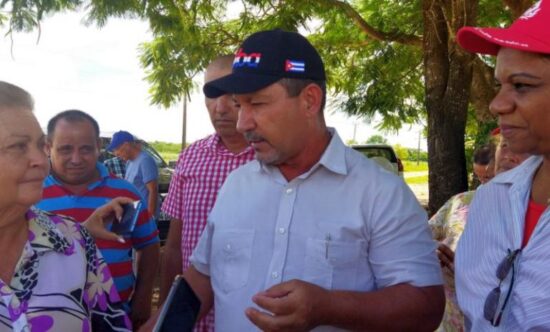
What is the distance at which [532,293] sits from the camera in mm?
1465

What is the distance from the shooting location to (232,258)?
6.57 ft

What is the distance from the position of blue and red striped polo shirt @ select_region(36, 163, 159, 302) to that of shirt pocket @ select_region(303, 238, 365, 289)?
1.51m

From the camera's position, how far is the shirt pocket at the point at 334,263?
6.09 ft

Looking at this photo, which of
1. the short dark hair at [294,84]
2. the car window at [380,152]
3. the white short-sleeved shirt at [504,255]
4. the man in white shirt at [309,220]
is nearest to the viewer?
the white short-sleeved shirt at [504,255]

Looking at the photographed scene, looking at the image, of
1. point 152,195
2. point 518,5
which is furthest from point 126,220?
point 518,5

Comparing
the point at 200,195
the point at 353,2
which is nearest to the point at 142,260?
the point at 200,195

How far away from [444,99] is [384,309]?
615 cm

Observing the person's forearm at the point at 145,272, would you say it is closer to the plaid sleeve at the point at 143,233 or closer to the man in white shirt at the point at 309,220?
the plaid sleeve at the point at 143,233

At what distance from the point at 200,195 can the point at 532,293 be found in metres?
1.75

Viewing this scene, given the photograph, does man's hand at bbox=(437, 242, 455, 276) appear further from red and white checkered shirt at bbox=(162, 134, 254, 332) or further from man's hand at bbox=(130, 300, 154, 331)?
man's hand at bbox=(130, 300, 154, 331)

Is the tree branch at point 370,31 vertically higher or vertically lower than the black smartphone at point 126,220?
higher

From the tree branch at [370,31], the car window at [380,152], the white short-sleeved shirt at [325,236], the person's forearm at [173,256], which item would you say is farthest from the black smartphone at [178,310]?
the car window at [380,152]

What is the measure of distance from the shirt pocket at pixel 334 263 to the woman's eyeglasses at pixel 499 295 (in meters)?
0.43

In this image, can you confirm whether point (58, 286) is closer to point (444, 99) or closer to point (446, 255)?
point (446, 255)
